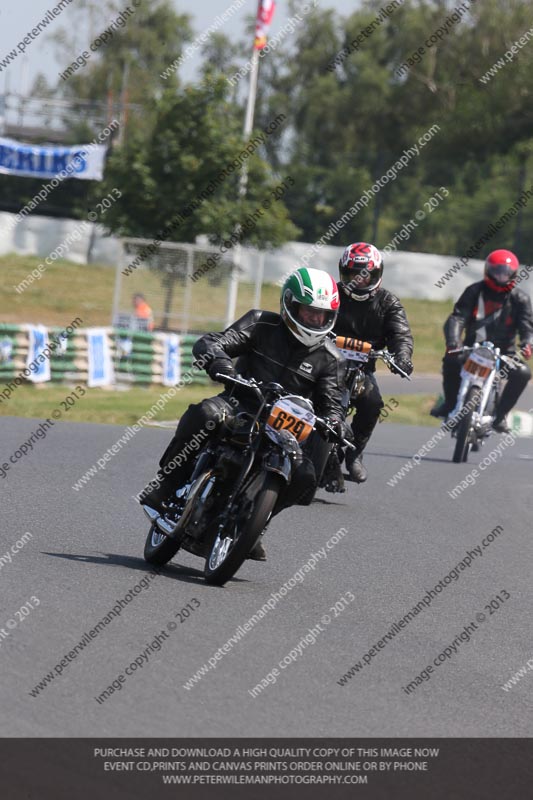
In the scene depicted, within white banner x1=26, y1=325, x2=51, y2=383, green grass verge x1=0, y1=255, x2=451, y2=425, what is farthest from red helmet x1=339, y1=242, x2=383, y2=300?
white banner x1=26, y1=325, x2=51, y2=383

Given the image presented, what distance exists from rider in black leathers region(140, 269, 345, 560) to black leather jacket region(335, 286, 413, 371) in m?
3.43

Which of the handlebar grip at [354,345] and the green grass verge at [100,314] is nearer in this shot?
the handlebar grip at [354,345]

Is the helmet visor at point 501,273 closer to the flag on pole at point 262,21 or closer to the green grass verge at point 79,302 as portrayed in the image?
the flag on pole at point 262,21

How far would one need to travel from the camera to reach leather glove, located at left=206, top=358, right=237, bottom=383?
25.1 ft

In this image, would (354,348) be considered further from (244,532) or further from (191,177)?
(191,177)

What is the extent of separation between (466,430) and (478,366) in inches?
25.5

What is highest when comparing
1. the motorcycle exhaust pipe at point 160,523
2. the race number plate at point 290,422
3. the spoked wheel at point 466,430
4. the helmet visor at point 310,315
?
the helmet visor at point 310,315

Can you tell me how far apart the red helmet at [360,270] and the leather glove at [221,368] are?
3752 millimetres

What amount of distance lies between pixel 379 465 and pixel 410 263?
32.1 meters

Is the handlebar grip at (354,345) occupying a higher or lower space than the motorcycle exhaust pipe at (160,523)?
lower

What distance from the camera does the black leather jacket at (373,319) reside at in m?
11.6

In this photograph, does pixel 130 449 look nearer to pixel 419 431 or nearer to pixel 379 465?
pixel 379 465

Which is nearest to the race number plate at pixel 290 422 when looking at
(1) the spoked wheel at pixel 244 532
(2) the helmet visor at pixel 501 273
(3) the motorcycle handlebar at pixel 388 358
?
(1) the spoked wheel at pixel 244 532

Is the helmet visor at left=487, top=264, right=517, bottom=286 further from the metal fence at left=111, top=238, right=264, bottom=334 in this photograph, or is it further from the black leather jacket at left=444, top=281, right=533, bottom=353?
the metal fence at left=111, top=238, right=264, bottom=334
